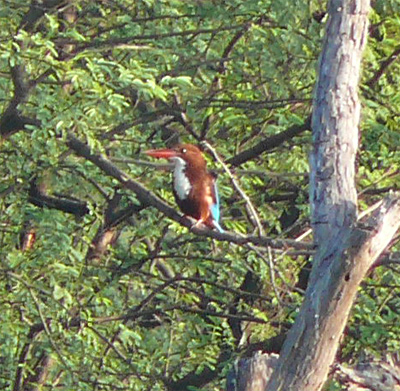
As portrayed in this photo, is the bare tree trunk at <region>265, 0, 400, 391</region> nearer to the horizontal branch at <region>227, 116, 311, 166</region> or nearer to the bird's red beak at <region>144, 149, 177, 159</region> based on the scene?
the bird's red beak at <region>144, 149, 177, 159</region>

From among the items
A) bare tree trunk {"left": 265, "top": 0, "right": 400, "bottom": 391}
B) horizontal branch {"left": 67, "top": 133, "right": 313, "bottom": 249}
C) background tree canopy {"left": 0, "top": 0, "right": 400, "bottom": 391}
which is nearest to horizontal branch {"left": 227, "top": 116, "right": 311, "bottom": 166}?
background tree canopy {"left": 0, "top": 0, "right": 400, "bottom": 391}

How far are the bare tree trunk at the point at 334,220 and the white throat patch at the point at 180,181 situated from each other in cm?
274

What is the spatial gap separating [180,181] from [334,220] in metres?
3.04

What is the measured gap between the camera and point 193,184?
6359mm

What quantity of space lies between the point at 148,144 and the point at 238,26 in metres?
0.96

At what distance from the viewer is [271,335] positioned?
748 centimetres

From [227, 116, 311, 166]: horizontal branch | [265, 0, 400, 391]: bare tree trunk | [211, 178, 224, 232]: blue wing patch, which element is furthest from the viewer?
[227, 116, 311, 166]: horizontal branch

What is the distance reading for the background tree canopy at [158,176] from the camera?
20.7ft

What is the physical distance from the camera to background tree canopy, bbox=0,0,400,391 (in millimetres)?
6305

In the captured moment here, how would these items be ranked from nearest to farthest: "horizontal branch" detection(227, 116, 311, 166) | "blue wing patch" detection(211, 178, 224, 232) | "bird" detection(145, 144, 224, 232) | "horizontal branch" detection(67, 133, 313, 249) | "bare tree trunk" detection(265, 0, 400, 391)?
"bare tree trunk" detection(265, 0, 400, 391) < "horizontal branch" detection(67, 133, 313, 249) < "bird" detection(145, 144, 224, 232) < "blue wing patch" detection(211, 178, 224, 232) < "horizontal branch" detection(227, 116, 311, 166)

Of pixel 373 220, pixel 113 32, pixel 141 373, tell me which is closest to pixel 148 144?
pixel 113 32

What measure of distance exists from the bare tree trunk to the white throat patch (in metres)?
2.74

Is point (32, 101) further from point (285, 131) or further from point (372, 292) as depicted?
point (372, 292)

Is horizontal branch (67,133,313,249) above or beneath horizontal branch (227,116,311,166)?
above
